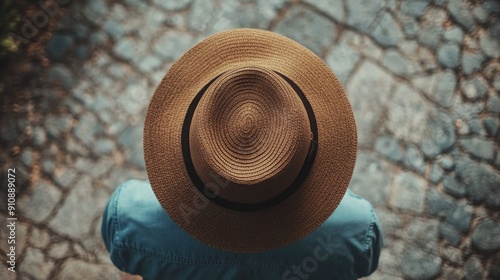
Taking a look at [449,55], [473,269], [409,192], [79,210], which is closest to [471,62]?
[449,55]

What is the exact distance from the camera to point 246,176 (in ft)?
4.76

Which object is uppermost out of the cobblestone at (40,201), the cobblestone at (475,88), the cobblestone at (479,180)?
the cobblestone at (475,88)

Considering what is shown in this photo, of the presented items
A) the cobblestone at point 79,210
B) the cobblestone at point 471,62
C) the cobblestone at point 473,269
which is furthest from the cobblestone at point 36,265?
the cobblestone at point 471,62

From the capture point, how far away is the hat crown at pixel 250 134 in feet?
4.75

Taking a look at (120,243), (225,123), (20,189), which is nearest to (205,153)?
(225,123)

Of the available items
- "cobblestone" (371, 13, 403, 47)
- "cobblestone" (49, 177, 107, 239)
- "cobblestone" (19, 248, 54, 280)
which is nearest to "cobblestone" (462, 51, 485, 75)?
"cobblestone" (371, 13, 403, 47)

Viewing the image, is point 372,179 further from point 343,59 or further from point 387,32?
point 387,32

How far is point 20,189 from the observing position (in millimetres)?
3068

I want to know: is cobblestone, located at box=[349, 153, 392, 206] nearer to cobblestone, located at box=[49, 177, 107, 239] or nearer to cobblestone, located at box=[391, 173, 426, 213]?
cobblestone, located at box=[391, 173, 426, 213]

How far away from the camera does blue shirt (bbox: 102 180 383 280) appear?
5.38 feet

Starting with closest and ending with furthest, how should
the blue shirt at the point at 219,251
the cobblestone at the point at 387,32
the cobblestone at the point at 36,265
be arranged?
the blue shirt at the point at 219,251 → the cobblestone at the point at 36,265 → the cobblestone at the point at 387,32

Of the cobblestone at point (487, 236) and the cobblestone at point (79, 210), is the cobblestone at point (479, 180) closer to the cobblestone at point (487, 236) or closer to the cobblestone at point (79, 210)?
the cobblestone at point (487, 236)

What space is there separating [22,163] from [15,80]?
592mm

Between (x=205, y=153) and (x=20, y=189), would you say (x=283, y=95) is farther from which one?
(x=20, y=189)
